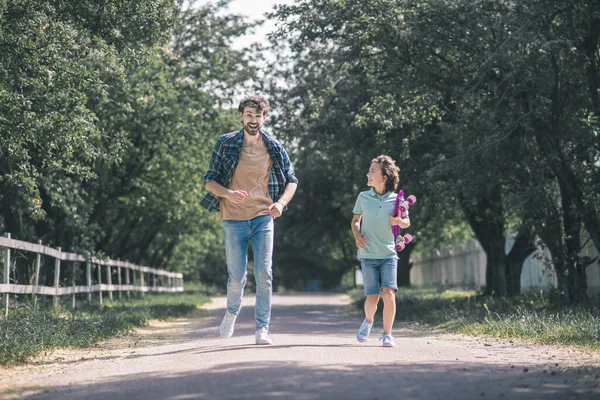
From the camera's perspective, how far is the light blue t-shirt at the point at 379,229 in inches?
372

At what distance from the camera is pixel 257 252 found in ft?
29.9

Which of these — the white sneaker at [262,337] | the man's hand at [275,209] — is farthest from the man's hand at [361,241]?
the white sneaker at [262,337]

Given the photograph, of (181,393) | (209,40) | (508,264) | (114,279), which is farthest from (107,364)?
(114,279)

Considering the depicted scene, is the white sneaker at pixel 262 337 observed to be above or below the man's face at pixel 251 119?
below

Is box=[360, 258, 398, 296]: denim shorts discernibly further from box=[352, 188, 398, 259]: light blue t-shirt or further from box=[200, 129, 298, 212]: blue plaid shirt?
box=[200, 129, 298, 212]: blue plaid shirt

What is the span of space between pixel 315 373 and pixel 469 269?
3407cm

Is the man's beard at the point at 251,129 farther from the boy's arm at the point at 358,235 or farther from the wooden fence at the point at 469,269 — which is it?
the wooden fence at the point at 469,269

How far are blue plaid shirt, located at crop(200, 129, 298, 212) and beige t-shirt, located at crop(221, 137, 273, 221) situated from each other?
54 mm

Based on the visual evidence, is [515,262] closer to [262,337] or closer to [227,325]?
[227,325]

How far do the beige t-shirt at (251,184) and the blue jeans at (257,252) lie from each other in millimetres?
84

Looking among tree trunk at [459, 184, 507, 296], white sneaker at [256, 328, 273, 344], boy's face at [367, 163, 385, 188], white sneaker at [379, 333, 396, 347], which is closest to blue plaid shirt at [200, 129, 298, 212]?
boy's face at [367, 163, 385, 188]

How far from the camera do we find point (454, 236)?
154 feet

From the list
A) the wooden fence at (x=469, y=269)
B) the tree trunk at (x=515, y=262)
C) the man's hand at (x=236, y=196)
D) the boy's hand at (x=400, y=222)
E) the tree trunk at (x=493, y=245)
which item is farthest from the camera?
the wooden fence at (x=469, y=269)

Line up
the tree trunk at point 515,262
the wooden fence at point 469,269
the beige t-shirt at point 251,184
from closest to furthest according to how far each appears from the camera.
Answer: the beige t-shirt at point 251,184 < the tree trunk at point 515,262 < the wooden fence at point 469,269
